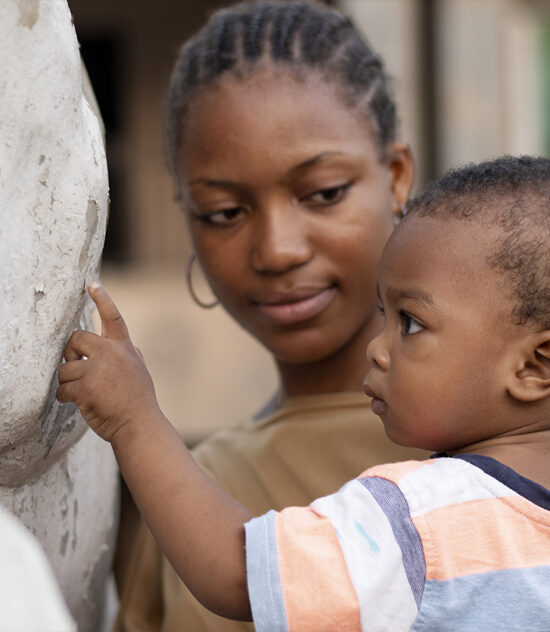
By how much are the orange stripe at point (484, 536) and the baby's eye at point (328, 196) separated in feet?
2.22

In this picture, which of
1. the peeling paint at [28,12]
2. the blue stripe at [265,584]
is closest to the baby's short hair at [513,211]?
the blue stripe at [265,584]

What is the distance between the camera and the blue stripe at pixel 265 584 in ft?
3.26

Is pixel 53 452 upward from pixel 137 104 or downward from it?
upward

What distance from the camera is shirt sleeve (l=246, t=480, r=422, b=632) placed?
98cm

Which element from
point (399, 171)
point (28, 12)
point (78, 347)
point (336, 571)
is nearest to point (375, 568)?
point (336, 571)

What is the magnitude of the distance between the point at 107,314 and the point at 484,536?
17.7 inches

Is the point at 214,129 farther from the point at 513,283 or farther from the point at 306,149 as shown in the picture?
the point at 513,283

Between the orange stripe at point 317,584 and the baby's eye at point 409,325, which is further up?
the baby's eye at point 409,325

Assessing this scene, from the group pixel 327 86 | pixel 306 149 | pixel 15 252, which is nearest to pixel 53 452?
pixel 15 252

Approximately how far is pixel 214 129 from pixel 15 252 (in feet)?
2.32

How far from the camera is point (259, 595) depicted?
100 centimetres

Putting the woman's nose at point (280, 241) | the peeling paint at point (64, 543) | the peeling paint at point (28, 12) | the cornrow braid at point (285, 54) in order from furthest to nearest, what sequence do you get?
the cornrow braid at point (285, 54), the woman's nose at point (280, 241), the peeling paint at point (64, 543), the peeling paint at point (28, 12)

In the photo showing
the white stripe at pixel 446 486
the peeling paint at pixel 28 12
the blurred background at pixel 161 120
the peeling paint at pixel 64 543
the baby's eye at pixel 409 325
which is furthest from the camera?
the blurred background at pixel 161 120

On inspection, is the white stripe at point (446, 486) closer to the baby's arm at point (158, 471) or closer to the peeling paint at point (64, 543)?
the baby's arm at point (158, 471)
